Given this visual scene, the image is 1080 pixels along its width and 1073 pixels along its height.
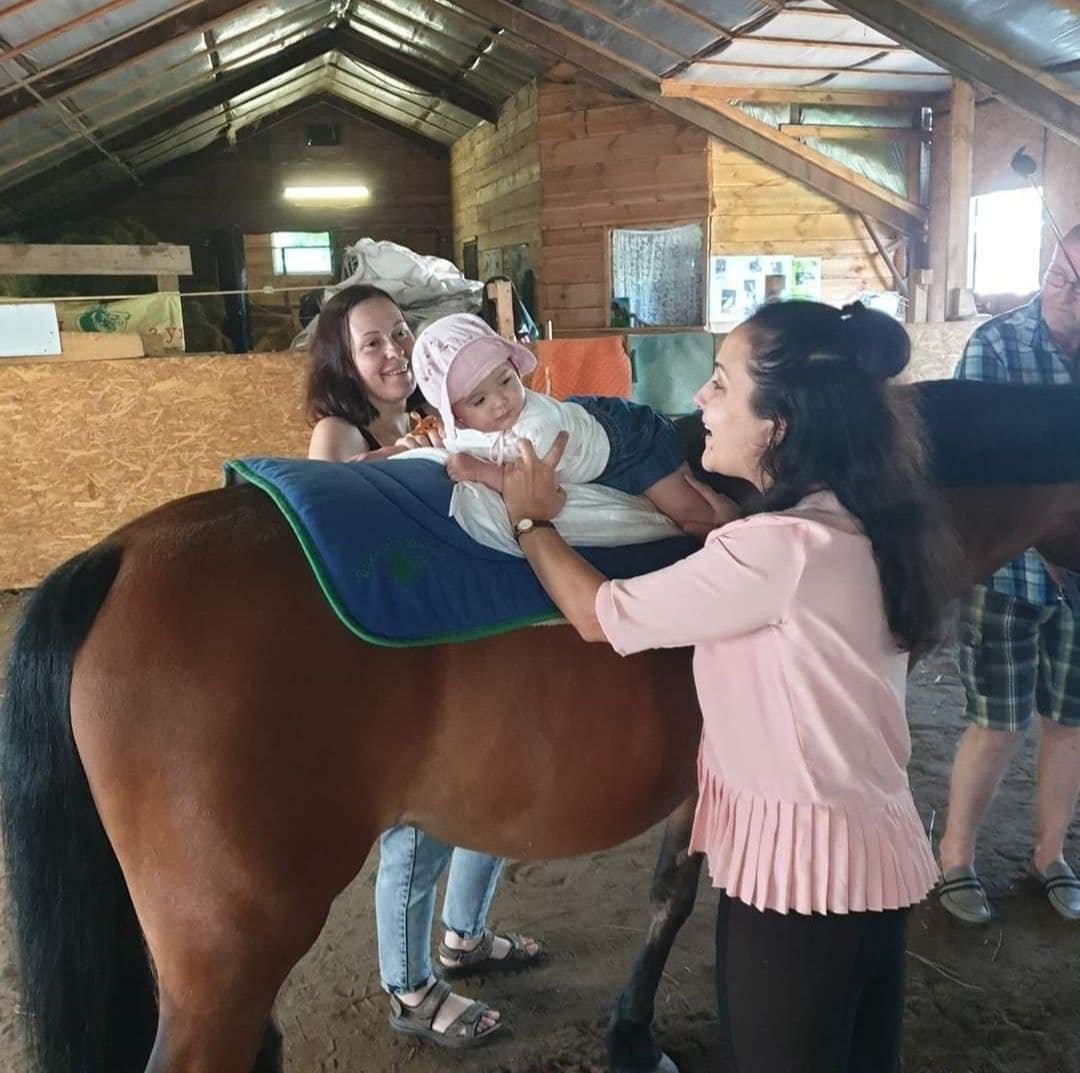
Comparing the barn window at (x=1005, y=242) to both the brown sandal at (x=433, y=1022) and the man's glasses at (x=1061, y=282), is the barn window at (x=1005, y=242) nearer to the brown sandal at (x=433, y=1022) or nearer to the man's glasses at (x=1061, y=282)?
the man's glasses at (x=1061, y=282)

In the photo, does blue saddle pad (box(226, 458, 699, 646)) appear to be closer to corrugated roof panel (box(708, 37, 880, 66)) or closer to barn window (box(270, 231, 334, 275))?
corrugated roof panel (box(708, 37, 880, 66))

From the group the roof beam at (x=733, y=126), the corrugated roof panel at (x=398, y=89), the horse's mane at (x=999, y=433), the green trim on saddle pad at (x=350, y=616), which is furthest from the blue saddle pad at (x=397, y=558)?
the corrugated roof panel at (x=398, y=89)

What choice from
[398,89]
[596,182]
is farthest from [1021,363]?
[398,89]

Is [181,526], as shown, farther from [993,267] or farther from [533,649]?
[993,267]

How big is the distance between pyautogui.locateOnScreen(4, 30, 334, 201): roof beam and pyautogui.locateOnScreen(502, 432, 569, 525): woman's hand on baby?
1082cm

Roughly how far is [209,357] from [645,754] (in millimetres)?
4910

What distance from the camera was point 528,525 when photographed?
4.65 feet

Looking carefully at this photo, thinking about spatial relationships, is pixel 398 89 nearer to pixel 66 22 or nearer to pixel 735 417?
pixel 66 22

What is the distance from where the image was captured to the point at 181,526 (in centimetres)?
142

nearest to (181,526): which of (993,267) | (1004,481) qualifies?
(1004,481)

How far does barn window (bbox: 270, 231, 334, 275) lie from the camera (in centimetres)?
1469

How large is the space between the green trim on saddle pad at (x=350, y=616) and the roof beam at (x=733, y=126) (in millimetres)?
7253

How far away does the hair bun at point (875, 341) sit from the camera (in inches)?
46.7

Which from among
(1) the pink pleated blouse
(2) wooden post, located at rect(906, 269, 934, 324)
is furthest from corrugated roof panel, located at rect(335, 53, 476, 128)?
(1) the pink pleated blouse
